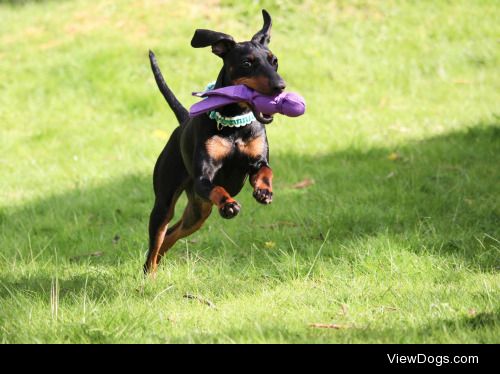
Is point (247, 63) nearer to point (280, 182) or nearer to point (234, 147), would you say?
point (234, 147)

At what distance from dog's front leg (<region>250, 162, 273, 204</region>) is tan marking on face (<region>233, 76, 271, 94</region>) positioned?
0.47 metres

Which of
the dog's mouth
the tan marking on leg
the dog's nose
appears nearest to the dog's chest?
the tan marking on leg

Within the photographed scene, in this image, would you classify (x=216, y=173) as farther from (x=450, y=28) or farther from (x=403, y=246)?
(x=450, y=28)

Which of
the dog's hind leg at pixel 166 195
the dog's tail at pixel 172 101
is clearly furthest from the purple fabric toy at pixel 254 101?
the dog's tail at pixel 172 101

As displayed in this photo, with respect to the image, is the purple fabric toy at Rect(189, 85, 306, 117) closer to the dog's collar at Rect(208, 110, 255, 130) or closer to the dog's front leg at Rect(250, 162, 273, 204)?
the dog's collar at Rect(208, 110, 255, 130)

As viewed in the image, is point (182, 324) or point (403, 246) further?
point (403, 246)

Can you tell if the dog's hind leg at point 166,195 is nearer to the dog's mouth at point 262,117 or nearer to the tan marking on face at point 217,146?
the tan marking on face at point 217,146

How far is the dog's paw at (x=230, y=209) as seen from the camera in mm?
4004

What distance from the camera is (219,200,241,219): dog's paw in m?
4.00

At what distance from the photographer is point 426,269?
15.2 ft

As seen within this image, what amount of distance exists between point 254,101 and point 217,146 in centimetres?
38

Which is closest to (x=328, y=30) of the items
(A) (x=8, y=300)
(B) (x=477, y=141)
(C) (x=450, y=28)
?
(C) (x=450, y=28)

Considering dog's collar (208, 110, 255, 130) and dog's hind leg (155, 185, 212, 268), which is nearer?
dog's collar (208, 110, 255, 130)
